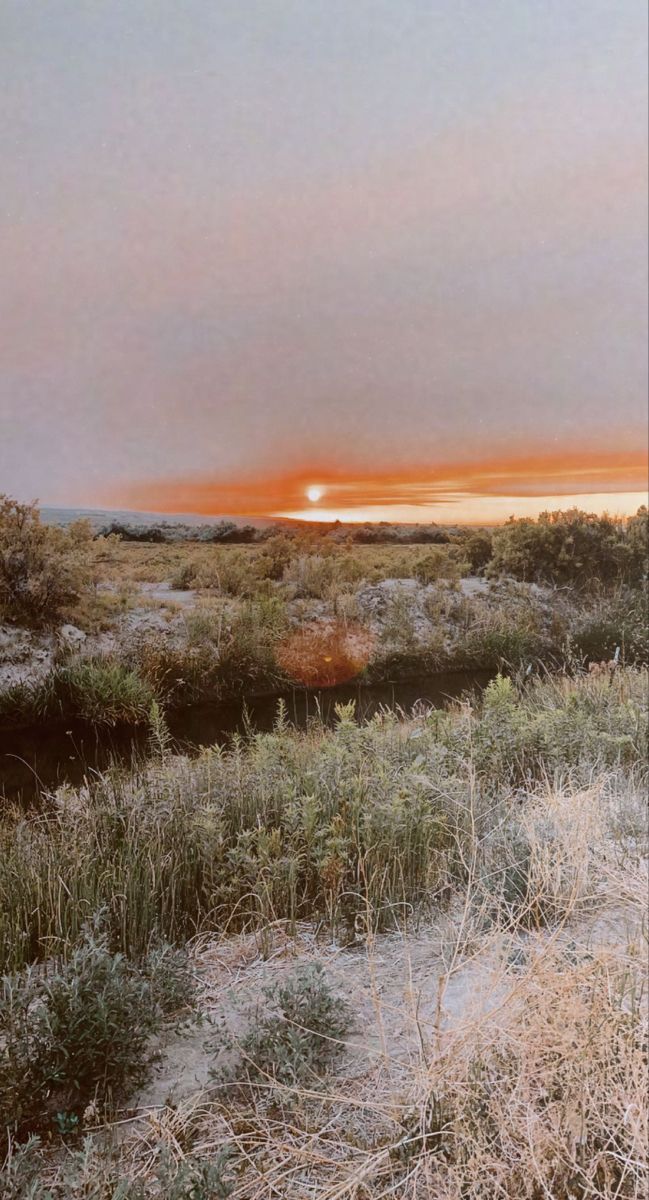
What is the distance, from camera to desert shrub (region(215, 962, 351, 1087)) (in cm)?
220

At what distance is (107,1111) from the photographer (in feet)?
6.81

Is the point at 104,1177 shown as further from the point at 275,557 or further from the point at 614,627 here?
the point at 614,627

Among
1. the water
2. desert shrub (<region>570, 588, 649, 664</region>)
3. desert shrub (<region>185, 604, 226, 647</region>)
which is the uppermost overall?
desert shrub (<region>185, 604, 226, 647</region>)

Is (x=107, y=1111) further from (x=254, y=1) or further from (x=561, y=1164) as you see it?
(x=254, y=1)

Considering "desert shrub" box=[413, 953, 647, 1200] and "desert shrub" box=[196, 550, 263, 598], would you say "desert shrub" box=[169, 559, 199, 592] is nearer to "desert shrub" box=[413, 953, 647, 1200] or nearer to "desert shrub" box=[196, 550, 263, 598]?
"desert shrub" box=[196, 550, 263, 598]

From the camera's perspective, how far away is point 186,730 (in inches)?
135

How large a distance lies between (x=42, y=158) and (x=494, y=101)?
231cm

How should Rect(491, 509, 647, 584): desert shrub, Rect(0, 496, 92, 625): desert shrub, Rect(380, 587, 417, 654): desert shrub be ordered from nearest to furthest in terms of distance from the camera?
1. Rect(0, 496, 92, 625): desert shrub
2. Rect(380, 587, 417, 654): desert shrub
3. Rect(491, 509, 647, 584): desert shrub

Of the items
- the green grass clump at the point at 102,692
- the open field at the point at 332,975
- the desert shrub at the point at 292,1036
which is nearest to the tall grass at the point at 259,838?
the open field at the point at 332,975

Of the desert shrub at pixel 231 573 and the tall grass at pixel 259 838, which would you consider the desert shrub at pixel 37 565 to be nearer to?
the desert shrub at pixel 231 573

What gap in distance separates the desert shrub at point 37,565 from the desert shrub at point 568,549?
2144 mm

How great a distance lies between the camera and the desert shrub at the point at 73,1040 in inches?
81.0

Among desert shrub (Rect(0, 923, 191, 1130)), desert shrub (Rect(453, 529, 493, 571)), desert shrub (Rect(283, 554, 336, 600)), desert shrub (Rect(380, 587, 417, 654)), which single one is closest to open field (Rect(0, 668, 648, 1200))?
desert shrub (Rect(0, 923, 191, 1130))

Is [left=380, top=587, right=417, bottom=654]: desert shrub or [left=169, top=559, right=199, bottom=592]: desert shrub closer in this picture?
[left=169, top=559, right=199, bottom=592]: desert shrub
